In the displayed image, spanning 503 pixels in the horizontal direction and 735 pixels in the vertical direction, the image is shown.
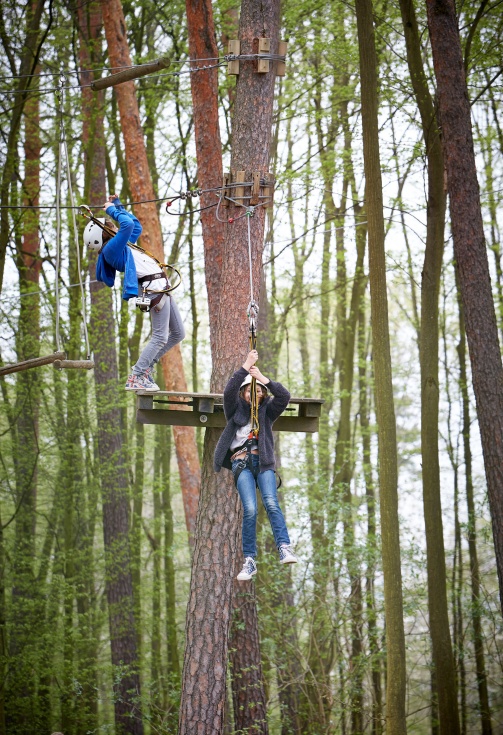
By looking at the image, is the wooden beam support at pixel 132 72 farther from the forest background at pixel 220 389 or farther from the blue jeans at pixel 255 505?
the blue jeans at pixel 255 505

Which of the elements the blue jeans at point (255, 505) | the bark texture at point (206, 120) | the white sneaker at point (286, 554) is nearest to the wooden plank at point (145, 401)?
the blue jeans at point (255, 505)

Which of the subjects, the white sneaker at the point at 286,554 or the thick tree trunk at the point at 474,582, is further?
the thick tree trunk at the point at 474,582

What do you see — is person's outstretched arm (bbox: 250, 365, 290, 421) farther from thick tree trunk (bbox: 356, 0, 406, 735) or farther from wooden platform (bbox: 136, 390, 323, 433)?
thick tree trunk (bbox: 356, 0, 406, 735)

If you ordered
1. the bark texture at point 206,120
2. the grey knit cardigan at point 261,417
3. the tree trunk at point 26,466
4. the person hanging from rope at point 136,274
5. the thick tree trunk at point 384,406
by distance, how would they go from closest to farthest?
the grey knit cardigan at point 261,417
the person hanging from rope at point 136,274
the thick tree trunk at point 384,406
the bark texture at point 206,120
the tree trunk at point 26,466

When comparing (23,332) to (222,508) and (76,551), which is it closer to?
(76,551)

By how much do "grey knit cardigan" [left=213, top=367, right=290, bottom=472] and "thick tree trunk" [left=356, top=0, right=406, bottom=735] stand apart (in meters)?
2.18

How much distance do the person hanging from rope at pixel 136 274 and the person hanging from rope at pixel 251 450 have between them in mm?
987

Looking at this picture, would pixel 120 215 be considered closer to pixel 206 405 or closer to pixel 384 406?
pixel 206 405

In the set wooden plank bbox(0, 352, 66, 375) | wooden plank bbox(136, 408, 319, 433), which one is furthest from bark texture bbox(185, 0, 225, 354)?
wooden plank bbox(0, 352, 66, 375)

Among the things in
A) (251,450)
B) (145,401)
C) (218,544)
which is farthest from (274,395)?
(218,544)

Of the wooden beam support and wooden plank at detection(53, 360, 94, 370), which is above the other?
the wooden beam support

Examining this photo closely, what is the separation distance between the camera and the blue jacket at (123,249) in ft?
18.9

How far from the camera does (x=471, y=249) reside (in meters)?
7.16

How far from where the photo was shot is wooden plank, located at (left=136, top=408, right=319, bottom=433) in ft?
20.2
